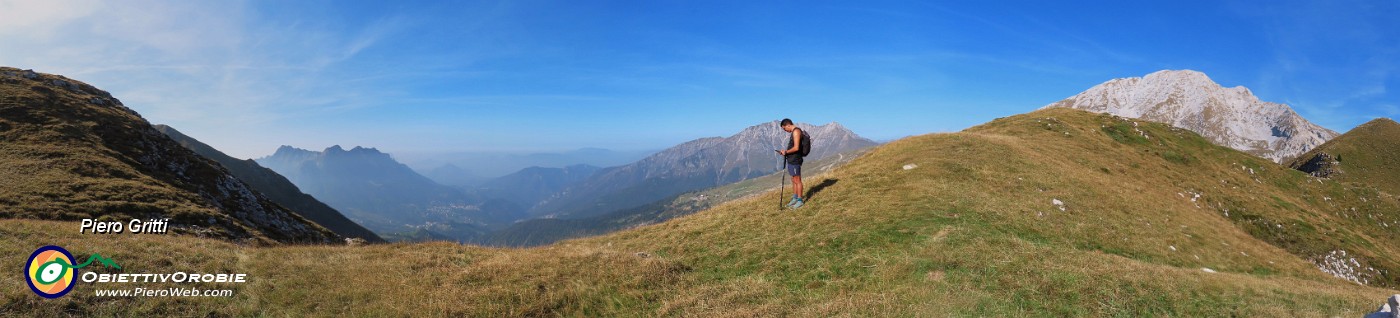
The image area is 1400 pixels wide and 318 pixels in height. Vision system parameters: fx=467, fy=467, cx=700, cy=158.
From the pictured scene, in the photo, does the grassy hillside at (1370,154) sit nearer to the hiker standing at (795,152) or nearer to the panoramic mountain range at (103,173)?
the hiker standing at (795,152)

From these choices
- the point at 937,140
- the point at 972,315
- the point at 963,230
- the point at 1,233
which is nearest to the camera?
the point at 972,315

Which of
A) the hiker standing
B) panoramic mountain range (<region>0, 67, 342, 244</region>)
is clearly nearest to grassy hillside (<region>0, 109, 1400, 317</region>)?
the hiker standing

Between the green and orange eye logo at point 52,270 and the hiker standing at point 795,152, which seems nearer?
the green and orange eye logo at point 52,270

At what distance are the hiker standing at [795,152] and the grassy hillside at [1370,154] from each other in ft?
467

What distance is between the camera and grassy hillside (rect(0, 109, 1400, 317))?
951 centimetres

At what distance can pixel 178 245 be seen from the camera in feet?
43.5

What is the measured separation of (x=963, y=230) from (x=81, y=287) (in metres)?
21.5

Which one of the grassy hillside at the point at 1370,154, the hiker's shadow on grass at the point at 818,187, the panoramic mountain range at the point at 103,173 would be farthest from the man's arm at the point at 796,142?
the grassy hillside at the point at 1370,154

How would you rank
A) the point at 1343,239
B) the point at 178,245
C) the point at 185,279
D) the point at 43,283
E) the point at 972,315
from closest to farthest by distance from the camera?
the point at 972,315 < the point at 43,283 < the point at 185,279 < the point at 178,245 < the point at 1343,239

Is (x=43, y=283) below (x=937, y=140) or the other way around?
below

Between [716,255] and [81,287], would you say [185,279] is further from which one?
[716,255]

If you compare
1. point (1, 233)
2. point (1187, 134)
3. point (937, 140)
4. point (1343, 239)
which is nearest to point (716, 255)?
point (1, 233)

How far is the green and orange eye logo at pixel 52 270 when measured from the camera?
949cm

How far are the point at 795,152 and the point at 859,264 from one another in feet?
23.8
